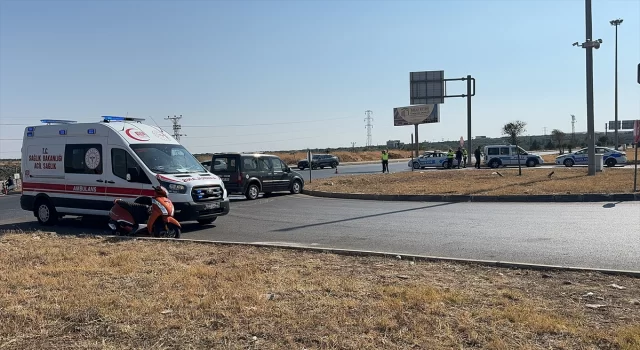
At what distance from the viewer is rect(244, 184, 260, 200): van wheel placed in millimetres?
19016

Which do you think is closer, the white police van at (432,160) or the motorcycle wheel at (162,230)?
the motorcycle wheel at (162,230)

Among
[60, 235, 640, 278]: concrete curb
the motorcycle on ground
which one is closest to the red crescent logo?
the motorcycle on ground

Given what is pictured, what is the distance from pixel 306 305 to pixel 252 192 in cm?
1416

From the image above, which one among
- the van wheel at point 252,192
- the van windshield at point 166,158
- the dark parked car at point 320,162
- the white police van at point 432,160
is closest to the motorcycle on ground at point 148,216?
the van windshield at point 166,158

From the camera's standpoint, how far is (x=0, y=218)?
1536 centimetres

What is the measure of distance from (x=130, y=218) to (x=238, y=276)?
5114 millimetres

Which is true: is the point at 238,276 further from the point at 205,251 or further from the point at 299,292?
the point at 205,251

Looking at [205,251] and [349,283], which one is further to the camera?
[205,251]

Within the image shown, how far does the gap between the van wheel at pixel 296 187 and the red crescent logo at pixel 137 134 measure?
30.9ft

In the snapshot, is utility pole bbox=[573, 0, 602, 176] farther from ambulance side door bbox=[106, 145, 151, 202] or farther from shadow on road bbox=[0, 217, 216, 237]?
ambulance side door bbox=[106, 145, 151, 202]

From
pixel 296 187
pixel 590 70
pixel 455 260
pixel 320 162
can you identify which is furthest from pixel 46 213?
pixel 320 162

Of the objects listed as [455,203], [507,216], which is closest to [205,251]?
[507,216]

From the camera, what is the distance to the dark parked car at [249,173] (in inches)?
738

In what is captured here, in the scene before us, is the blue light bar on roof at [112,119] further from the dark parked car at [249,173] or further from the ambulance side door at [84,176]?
the dark parked car at [249,173]
